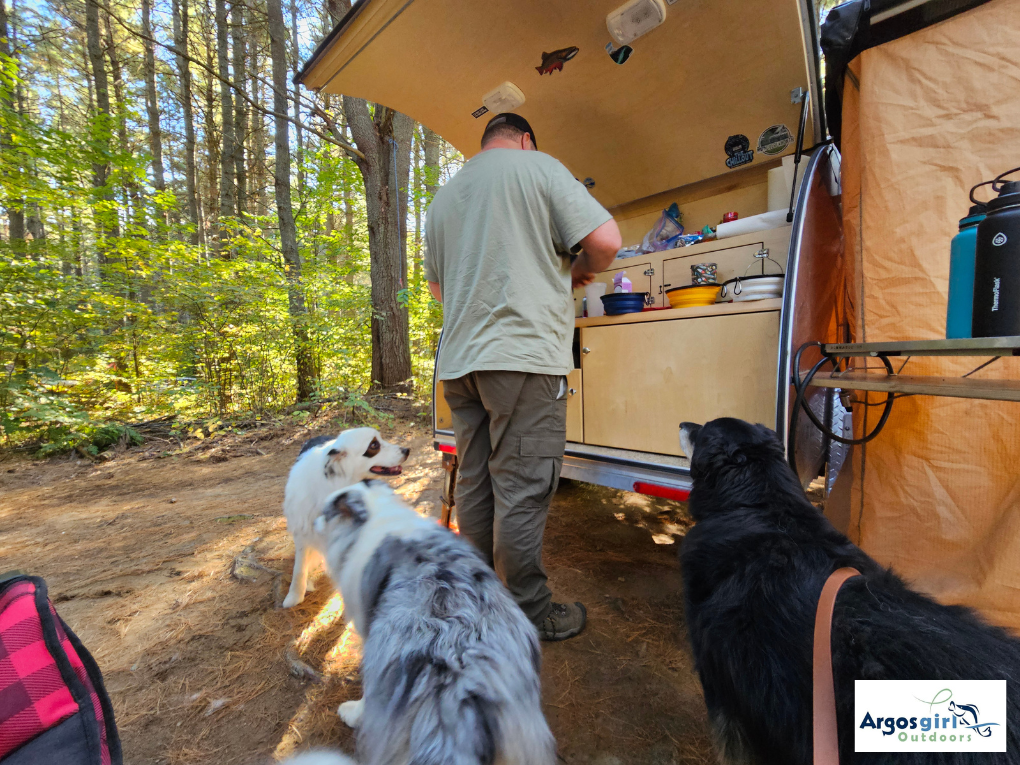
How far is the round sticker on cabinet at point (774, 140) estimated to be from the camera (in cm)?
310

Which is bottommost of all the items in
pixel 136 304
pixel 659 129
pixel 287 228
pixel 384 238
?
pixel 136 304

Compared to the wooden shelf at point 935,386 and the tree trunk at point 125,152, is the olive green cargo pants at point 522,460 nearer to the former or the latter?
the wooden shelf at point 935,386

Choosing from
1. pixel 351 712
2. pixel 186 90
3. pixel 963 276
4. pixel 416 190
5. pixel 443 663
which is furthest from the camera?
pixel 416 190

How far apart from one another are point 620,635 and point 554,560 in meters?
0.82

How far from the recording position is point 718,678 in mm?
1261

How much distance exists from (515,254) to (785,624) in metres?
1.60

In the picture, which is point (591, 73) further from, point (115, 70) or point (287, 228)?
point (115, 70)

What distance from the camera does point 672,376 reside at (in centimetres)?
235

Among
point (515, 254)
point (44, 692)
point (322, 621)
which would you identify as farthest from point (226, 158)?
point (44, 692)

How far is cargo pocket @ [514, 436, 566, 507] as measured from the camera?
188cm

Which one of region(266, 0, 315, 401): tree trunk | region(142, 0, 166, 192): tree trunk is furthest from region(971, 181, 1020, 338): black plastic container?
region(142, 0, 166, 192): tree trunk

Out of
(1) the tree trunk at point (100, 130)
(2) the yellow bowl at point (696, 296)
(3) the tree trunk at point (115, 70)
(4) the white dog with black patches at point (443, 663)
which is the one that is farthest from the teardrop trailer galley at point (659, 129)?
(3) the tree trunk at point (115, 70)

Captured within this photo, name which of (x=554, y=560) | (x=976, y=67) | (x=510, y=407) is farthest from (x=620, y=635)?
(x=976, y=67)

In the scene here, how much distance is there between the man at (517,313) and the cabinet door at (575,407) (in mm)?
860
